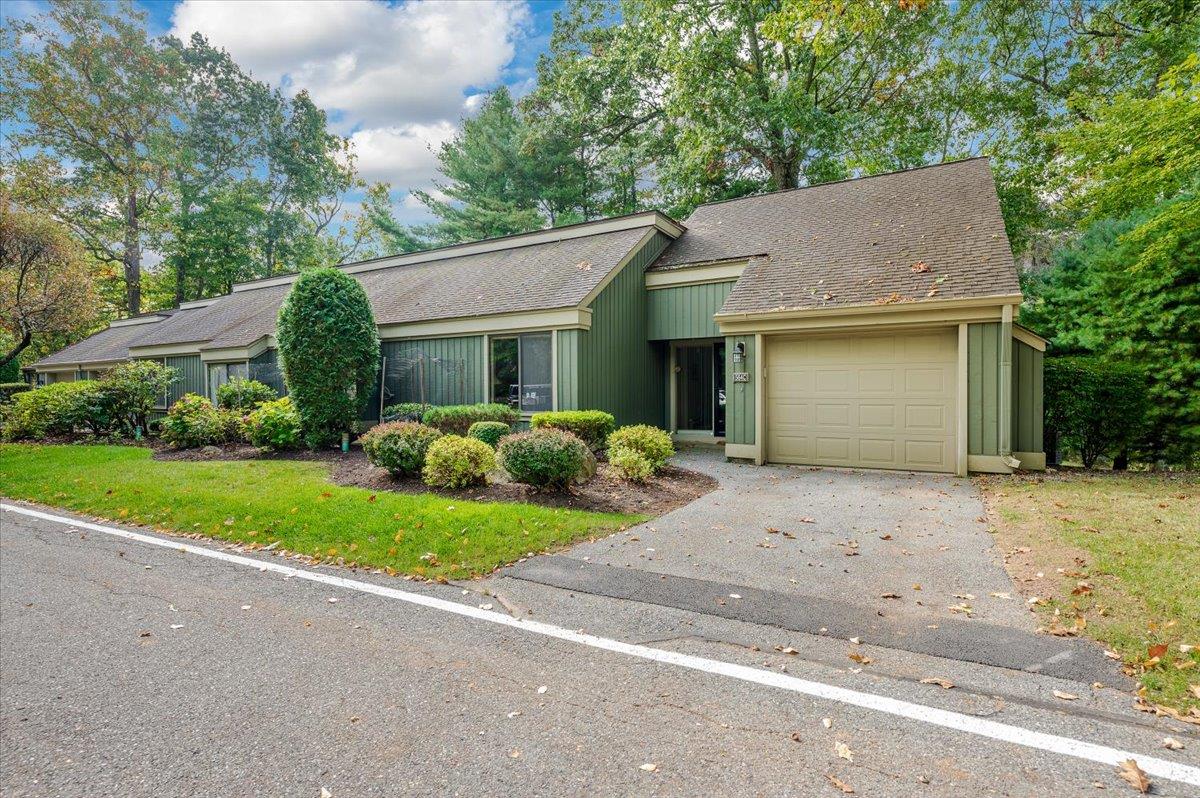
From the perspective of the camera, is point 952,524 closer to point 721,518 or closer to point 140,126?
point 721,518

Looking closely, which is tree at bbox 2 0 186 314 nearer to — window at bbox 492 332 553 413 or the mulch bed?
window at bbox 492 332 553 413

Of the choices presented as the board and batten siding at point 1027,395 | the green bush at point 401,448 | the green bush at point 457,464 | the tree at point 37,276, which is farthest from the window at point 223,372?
the board and batten siding at point 1027,395

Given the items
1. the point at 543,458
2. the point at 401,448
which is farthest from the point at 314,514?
the point at 543,458

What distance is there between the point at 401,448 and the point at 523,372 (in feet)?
14.0

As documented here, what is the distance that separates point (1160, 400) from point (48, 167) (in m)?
38.5

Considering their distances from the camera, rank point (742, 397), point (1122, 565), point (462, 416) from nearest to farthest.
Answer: point (1122, 565), point (742, 397), point (462, 416)

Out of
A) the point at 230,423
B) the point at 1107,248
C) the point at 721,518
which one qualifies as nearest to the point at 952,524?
the point at 721,518

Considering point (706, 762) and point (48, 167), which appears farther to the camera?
point (48, 167)

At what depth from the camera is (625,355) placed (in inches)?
477

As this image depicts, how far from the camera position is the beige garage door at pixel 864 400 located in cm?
875

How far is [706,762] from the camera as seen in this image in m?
2.33

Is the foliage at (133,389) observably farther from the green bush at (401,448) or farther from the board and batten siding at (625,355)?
the board and batten siding at (625,355)

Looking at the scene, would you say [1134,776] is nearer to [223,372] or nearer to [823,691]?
[823,691]

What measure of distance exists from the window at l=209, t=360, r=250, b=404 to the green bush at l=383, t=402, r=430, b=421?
18.2 feet
